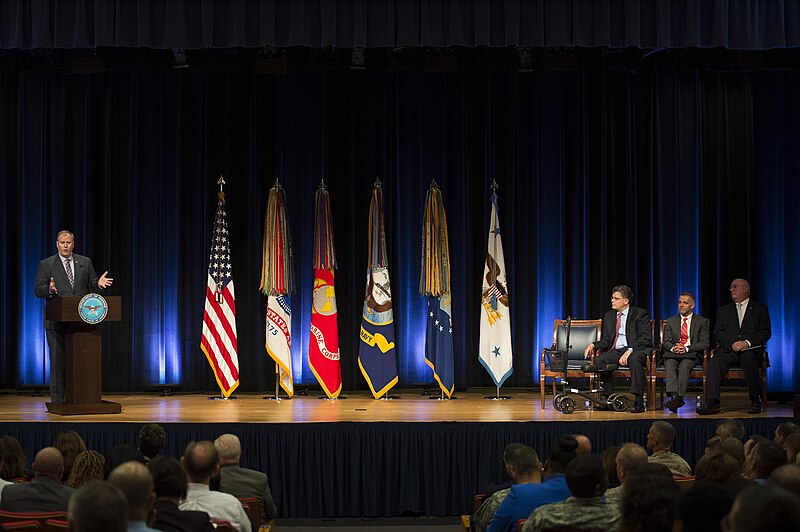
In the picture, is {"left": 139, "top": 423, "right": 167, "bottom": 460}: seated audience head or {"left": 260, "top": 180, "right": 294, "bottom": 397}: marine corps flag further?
{"left": 260, "top": 180, "right": 294, "bottom": 397}: marine corps flag

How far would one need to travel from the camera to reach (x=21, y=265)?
37.5 ft

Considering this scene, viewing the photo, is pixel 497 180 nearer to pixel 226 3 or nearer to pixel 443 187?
pixel 443 187

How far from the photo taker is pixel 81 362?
345 inches

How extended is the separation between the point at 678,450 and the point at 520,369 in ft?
10.4

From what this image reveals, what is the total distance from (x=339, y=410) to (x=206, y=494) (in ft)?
16.0

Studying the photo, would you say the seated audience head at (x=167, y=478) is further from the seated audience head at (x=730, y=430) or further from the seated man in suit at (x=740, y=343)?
the seated man in suit at (x=740, y=343)

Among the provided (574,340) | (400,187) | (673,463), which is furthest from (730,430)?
(400,187)

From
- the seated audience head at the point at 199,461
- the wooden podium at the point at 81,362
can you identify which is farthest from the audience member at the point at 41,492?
the wooden podium at the point at 81,362

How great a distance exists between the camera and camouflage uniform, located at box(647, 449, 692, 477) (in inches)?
223

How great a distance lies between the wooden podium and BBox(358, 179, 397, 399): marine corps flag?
116 inches

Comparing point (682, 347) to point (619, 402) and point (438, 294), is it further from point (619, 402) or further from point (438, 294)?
point (438, 294)

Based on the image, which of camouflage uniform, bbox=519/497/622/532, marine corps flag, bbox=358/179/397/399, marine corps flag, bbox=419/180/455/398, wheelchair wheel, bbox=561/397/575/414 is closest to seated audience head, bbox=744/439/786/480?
camouflage uniform, bbox=519/497/622/532

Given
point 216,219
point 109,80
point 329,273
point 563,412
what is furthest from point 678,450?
point 109,80

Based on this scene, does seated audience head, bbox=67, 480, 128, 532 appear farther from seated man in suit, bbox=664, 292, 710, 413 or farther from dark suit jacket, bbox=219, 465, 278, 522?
Answer: seated man in suit, bbox=664, 292, 710, 413
